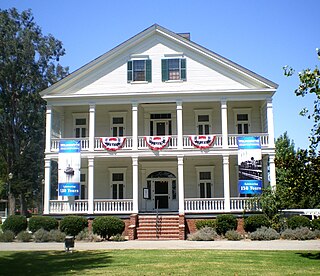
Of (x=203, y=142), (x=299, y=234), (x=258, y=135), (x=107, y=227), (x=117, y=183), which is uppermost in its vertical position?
(x=258, y=135)

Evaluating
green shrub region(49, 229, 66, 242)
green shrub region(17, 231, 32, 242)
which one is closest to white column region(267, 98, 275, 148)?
green shrub region(49, 229, 66, 242)

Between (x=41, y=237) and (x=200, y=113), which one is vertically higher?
(x=200, y=113)

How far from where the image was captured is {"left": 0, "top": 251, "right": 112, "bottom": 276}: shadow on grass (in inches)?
488

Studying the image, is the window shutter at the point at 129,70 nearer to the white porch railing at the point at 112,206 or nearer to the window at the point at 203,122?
the window at the point at 203,122

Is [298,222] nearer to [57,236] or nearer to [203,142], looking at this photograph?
[203,142]

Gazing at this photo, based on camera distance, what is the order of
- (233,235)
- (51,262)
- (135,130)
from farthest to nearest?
(135,130), (233,235), (51,262)

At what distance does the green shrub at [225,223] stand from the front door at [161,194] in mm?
5982

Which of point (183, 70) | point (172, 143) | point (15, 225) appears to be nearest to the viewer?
point (15, 225)

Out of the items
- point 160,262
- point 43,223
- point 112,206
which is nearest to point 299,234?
point 160,262

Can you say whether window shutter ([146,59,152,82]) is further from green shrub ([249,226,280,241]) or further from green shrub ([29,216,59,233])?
green shrub ([249,226,280,241])

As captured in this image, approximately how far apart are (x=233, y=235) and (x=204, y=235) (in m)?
1.47

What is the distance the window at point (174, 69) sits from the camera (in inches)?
1062

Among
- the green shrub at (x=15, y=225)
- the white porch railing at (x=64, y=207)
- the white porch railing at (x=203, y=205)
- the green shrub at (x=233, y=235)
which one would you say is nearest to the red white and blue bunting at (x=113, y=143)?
the white porch railing at (x=64, y=207)

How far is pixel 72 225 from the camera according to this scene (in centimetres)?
2355
